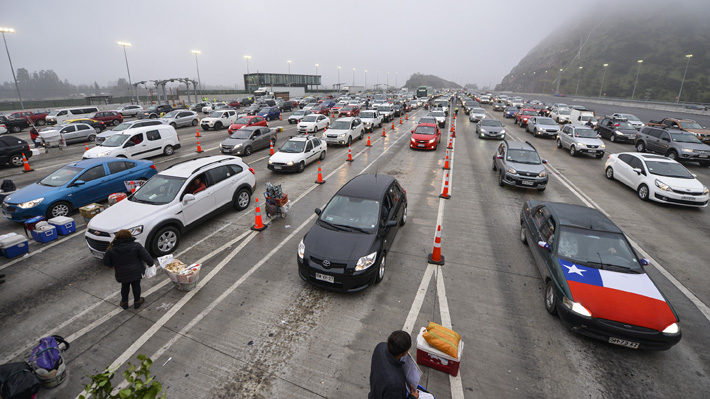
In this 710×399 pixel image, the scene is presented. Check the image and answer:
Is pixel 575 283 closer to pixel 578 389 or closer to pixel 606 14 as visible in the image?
pixel 578 389

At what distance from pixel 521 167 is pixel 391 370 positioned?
11709mm

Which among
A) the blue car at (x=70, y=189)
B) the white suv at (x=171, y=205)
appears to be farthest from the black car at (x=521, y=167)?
the blue car at (x=70, y=189)

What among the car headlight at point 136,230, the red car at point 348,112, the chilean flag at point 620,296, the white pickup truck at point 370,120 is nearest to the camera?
the chilean flag at point 620,296

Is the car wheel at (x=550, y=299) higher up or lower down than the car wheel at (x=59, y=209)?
lower down

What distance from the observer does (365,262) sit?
6102 mm

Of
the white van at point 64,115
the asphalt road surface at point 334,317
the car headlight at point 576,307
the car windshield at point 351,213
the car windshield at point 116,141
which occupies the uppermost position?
the white van at point 64,115

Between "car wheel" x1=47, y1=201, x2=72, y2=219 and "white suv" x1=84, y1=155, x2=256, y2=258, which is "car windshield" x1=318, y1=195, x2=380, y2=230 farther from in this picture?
"car wheel" x1=47, y1=201, x2=72, y2=219

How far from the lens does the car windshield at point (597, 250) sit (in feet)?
19.0

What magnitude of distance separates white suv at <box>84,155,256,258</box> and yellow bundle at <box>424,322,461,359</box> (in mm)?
6620

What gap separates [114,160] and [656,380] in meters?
15.1

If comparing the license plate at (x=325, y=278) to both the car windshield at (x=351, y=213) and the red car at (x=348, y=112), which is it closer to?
the car windshield at (x=351, y=213)

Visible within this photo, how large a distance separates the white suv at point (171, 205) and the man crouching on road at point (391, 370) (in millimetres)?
6504

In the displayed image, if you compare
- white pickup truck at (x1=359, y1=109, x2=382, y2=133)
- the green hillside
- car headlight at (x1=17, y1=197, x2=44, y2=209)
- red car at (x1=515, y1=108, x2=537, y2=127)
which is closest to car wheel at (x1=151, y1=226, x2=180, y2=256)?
car headlight at (x1=17, y1=197, x2=44, y2=209)

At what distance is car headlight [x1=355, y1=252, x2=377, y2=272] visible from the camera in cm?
602
